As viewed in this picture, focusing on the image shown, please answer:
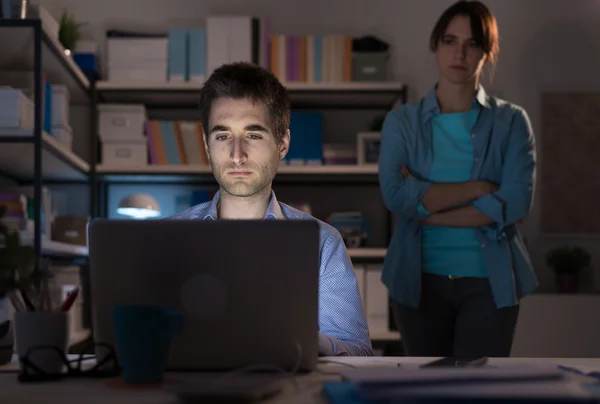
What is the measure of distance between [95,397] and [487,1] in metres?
3.67

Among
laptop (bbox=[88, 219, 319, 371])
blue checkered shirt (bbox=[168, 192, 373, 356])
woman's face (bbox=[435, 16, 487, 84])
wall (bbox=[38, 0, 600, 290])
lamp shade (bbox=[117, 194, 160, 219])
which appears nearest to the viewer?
laptop (bbox=[88, 219, 319, 371])

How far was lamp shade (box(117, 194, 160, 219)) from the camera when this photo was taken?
3385 mm

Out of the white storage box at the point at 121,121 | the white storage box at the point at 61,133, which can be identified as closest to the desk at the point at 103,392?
the white storage box at the point at 61,133

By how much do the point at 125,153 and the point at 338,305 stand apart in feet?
7.76

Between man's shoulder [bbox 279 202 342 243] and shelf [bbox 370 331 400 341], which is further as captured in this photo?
shelf [bbox 370 331 400 341]

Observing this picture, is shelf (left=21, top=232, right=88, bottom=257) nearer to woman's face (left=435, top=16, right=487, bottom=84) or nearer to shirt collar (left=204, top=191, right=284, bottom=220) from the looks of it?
shirt collar (left=204, top=191, right=284, bottom=220)

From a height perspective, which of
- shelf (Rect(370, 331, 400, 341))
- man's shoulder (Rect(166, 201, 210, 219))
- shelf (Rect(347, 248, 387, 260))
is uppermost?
man's shoulder (Rect(166, 201, 210, 219))

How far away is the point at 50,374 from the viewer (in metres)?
0.96

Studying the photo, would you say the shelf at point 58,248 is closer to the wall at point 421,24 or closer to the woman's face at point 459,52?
the wall at point 421,24

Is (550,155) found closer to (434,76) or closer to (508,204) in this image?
(434,76)

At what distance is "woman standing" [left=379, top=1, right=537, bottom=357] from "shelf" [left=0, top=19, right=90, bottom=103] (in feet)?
4.50

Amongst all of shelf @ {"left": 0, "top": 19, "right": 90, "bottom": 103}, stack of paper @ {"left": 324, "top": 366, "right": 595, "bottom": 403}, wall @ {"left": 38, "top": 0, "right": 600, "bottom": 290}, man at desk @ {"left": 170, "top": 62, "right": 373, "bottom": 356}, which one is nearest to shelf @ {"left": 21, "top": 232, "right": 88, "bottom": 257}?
shelf @ {"left": 0, "top": 19, "right": 90, "bottom": 103}

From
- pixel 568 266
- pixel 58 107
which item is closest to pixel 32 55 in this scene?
pixel 58 107

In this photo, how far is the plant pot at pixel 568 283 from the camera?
3.62 m
